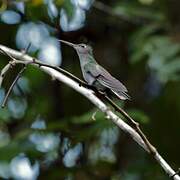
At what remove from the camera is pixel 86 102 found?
5.11 meters

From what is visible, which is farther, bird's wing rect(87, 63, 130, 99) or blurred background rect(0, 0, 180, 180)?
blurred background rect(0, 0, 180, 180)

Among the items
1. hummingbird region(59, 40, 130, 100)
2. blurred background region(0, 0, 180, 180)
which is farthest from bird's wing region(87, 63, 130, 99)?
blurred background region(0, 0, 180, 180)

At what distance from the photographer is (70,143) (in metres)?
4.02

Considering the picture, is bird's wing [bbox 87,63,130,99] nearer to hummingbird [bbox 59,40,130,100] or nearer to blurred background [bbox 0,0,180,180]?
hummingbird [bbox 59,40,130,100]

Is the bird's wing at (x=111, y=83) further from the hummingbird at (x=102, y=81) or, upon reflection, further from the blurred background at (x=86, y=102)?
the blurred background at (x=86, y=102)

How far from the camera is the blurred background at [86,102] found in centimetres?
406

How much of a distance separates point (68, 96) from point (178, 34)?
3.42ft

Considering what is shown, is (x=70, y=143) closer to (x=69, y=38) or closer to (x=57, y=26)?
(x=57, y=26)

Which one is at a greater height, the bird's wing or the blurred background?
the bird's wing

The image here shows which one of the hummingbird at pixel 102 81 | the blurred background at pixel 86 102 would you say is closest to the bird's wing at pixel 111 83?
the hummingbird at pixel 102 81

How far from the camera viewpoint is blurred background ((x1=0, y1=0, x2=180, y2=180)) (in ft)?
13.3

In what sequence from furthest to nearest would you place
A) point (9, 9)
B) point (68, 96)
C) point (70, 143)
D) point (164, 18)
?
point (68, 96) → point (164, 18) → point (9, 9) → point (70, 143)

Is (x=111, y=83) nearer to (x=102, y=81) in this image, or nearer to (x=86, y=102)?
(x=102, y=81)

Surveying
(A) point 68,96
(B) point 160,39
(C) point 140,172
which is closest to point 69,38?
(A) point 68,96
